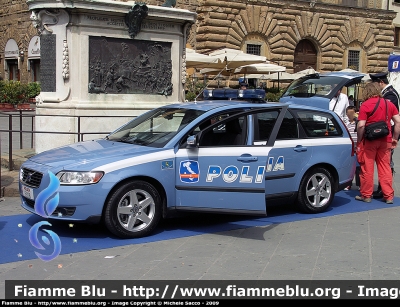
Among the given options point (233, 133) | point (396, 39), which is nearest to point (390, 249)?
point (233, 133)

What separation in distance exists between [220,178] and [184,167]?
0.45 metres

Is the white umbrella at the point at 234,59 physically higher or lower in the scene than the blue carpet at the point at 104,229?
higher

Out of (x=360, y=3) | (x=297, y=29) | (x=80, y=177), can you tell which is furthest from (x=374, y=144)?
(x=360, y=3)

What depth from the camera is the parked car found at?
522 inches

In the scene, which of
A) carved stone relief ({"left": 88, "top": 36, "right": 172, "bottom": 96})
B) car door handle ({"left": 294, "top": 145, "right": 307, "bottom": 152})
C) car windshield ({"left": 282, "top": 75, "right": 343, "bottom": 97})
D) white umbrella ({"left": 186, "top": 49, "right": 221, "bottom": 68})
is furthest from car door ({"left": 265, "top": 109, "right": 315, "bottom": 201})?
white umbrella ({"left": 186, "top": 49, "right": 221, "bottom": 68})

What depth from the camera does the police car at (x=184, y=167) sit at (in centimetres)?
668

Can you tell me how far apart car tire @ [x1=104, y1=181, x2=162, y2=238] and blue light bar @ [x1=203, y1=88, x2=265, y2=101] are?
7.75 ft

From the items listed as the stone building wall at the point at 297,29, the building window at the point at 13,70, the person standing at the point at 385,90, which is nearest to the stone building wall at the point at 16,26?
the building window at the point at 13,70

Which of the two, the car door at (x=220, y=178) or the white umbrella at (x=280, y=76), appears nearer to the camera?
the car door at (x=220, y=178)

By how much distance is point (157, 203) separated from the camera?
7.01m

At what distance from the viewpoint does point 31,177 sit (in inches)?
276

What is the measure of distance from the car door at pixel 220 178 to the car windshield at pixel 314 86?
6.74 meters

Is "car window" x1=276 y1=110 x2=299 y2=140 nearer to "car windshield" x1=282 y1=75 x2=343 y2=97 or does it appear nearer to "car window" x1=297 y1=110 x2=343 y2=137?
"car window" x1=297 y1=110 x2=343 y2=137

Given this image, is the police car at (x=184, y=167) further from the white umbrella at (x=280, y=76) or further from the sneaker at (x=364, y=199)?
the white umbrella at (x=280, y=76)
